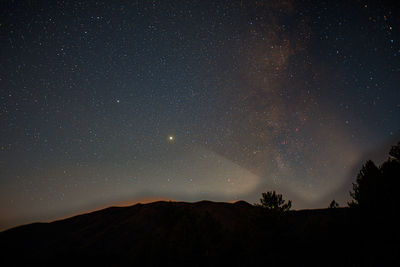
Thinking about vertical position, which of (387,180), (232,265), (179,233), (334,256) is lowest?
(232,265)

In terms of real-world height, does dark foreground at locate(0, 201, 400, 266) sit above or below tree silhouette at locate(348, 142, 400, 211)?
below

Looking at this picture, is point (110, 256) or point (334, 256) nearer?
point (334, 256)

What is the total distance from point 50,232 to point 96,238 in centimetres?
4014

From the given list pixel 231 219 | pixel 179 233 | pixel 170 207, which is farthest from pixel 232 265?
pixel 231 219

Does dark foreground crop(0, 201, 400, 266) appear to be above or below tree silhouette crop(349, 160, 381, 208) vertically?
below

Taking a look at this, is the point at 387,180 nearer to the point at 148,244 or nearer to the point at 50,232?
the point at 148,244

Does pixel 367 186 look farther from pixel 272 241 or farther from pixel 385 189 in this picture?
pixel 272 241

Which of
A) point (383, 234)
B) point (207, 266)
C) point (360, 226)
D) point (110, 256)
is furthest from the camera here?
point (110, 256)

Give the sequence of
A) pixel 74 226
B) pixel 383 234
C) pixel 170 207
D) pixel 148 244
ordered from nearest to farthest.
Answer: pixel 383 234 < pixel 148 244 < pixel 170 207 < pixel 74 226

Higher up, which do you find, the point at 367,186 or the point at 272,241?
the point at 367,186

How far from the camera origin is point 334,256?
16.4 m

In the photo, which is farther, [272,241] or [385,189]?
[272,241]

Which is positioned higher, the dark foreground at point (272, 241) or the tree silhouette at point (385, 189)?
the tree silhouette at point (385, 189)

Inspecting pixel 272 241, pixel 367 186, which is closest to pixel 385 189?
pixel 367 186
